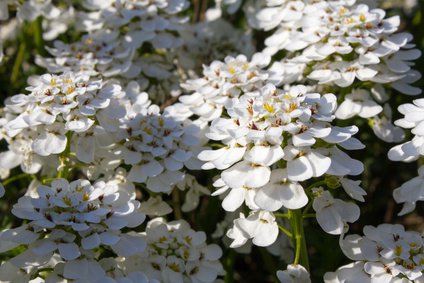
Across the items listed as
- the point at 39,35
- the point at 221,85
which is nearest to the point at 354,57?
the point at 221,85

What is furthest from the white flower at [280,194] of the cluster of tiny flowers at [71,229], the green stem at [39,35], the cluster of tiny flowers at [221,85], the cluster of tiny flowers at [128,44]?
the green stem at [39,35]

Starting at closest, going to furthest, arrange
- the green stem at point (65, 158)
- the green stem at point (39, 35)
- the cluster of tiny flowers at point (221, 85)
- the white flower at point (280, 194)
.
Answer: the white flower at point (280, 194) → the green stem at point (65, 158) → the cluster of tiny flowers at point (221, 85) → the green stem at point (39, 35)

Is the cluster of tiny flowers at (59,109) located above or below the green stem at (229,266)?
above

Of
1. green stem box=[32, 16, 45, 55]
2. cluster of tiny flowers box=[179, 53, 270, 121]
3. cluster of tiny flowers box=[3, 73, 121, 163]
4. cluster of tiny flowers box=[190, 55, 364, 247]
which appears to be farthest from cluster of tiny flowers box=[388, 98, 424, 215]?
green stem box=[32, 16, 45, 55]

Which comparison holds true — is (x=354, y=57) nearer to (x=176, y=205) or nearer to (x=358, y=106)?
(x=358, y=106)

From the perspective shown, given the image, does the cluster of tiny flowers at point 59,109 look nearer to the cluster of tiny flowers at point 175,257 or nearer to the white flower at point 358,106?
the cluster of tiny flowers at point 175,257

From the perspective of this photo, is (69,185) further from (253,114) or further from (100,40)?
(100,40)

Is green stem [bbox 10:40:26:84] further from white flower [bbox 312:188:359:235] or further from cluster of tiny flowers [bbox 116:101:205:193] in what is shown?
white flower [bbox 312:188:359:235]
